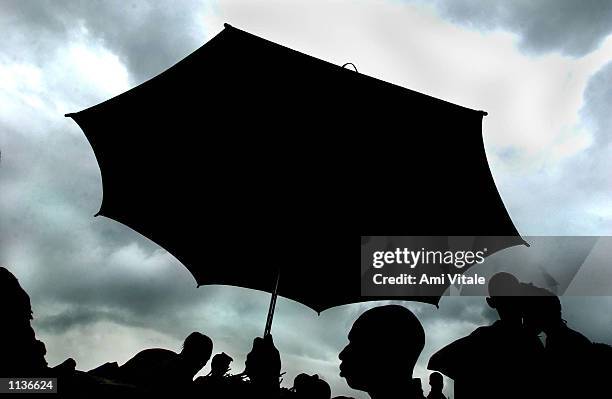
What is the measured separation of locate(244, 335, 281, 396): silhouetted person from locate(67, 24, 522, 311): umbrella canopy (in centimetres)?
146

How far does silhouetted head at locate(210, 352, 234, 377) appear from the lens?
4.10 m

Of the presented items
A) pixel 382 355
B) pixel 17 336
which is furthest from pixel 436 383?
pixel 17 336

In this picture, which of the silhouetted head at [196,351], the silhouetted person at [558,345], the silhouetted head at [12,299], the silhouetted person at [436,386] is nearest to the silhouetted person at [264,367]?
the silhouetted head at [196,351]

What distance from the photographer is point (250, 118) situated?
3553 millimetres

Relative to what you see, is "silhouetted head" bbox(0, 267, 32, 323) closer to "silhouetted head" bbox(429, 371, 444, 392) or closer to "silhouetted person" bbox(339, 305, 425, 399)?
"silhouetted person" bbox(339, 305, 425, 399)

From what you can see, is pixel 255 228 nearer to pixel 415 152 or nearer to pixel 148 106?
pixel 148 106

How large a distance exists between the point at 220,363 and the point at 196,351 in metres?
0.63

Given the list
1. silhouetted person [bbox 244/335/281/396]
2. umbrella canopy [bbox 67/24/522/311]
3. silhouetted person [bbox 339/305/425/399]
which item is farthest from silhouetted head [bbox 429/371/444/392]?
silhouetted person [bbox 339/305/425/399]

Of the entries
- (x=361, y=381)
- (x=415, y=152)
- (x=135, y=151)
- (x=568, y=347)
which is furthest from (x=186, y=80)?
(x=568, y=347)

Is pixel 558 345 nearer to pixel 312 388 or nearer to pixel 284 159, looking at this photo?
pixel 312 388

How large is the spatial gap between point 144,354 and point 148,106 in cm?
232

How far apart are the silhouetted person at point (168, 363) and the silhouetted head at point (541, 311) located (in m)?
2.81

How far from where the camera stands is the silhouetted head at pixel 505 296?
3344 mm

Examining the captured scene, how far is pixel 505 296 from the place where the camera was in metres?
3.44
